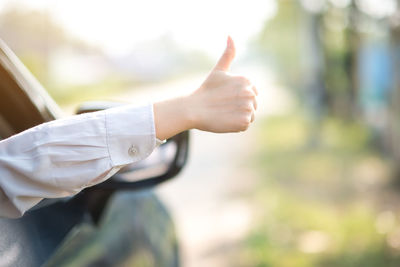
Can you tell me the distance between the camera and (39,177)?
1.21 metres

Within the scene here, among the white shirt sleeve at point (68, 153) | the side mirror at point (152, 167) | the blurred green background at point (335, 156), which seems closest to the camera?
the white shirt sleeve at point (68, 153)

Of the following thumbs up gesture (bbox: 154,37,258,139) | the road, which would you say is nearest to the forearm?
thumbs up gesture (bbox: 154,37,258,139)

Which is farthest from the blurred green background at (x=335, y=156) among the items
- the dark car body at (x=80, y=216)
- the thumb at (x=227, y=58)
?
the thumb at (x=227, y=58)

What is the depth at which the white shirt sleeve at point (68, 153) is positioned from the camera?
121 centimetres

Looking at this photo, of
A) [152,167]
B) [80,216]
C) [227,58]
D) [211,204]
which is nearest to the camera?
[227,58]

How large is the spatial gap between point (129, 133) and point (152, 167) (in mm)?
826

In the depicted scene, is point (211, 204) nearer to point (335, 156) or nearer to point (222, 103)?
point (335, 156)

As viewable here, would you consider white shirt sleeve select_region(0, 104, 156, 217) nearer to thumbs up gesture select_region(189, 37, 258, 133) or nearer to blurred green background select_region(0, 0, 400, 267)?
thumbs up gesture select_region(189, 37, 258, 133)

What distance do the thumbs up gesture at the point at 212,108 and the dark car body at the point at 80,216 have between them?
41cm

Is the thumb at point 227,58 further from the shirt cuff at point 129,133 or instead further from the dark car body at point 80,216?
the dark car body at point 80,216

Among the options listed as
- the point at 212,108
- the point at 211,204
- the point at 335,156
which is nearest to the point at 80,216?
the point at 212,108

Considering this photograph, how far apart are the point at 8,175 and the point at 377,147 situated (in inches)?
350

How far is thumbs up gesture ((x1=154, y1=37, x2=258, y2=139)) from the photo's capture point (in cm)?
128

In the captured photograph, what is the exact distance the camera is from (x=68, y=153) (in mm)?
1222
